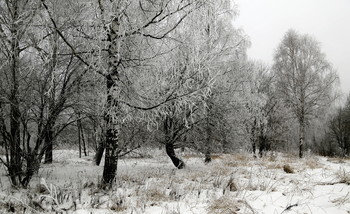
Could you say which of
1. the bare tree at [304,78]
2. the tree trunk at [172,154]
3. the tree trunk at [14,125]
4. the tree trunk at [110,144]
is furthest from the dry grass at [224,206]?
the bare tree at [304,78]

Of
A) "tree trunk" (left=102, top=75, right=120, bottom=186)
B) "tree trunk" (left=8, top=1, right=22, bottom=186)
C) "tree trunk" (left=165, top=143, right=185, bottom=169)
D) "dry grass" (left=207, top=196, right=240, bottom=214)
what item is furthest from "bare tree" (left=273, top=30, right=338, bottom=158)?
"tree trunk" (left=8, top=1, right=22, bottom=186)

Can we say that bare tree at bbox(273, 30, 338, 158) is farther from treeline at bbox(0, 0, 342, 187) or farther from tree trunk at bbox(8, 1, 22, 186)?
tree trunk at bbox(8, 1, 22, 186)

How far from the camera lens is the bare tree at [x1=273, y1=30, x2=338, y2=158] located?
16.6 m

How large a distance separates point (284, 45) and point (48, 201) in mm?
17883

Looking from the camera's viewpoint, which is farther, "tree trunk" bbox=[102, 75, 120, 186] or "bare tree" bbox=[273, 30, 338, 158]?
"bare tree" bbox=[273, 30, 338, 158]

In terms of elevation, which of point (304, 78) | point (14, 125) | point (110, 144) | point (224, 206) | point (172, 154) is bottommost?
point (224, 206)

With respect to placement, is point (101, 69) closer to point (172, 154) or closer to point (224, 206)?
point (224, 206)

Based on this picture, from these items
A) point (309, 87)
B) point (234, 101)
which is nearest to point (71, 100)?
point (234, 101)

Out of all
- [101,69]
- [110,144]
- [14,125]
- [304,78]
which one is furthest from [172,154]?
[304,78]

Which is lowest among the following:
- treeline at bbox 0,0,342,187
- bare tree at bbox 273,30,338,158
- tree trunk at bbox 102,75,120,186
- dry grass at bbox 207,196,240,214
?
dry grass at bbox 207,196,240,214

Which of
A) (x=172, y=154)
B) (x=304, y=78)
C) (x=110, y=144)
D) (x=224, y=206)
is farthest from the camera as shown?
(x=304, y=78)

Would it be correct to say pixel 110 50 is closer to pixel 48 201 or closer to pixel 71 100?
pixel 71 100

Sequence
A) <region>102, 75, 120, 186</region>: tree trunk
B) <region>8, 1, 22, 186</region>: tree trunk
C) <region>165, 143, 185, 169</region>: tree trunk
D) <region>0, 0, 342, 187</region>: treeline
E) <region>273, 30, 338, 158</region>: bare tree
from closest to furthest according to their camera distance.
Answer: <region>0, 0, 342, 187</region>: treeline, <region>8, 1, 22, 186</region>: tree trunk, <region>102, 75, 120, 186</region>: tree trunk, <region>165, 143, 185, 169</region>: tree trunk, <region>273, 30, 338, 158</region>: bare tree

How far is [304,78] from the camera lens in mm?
16812
